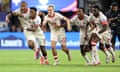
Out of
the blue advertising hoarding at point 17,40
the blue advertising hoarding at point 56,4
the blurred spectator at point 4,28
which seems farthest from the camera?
the blue advertising hoarding at point 56,4

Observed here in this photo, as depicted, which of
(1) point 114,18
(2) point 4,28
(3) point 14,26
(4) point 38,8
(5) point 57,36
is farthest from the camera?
(4) point 38,8

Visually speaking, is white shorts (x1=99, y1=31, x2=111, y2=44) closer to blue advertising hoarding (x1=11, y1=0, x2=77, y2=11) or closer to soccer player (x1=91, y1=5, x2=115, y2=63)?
soccer player (x1=91, y1=5, x2=115, y2=63)

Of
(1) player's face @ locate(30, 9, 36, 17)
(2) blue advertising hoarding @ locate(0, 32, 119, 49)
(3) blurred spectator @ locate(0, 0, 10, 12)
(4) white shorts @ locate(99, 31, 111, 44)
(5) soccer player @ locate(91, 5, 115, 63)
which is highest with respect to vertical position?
(1) player's face @ locate(30, 9, 36, 17)

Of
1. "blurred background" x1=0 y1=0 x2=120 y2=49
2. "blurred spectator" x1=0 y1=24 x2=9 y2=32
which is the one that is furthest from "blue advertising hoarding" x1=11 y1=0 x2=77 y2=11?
"blurred spectator" x1=0 y1=24 x2=9 y2=32

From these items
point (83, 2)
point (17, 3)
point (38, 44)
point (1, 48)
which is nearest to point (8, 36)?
point (1, 48)

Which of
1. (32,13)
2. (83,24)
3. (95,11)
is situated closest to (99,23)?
(83,24)

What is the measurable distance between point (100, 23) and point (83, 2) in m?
21.8

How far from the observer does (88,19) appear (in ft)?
74.0

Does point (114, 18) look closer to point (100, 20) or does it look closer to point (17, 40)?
point (100, 20)

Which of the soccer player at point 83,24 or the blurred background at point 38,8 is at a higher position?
the soccer player at point 83,24

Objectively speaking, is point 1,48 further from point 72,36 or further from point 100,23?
point 100,23

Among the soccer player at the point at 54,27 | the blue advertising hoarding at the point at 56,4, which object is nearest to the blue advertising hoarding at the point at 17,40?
the blue advertising hoarding at the point at 56,4

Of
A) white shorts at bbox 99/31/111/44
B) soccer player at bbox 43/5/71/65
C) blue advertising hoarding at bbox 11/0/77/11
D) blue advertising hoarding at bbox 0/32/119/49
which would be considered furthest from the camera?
blue advertising hoarding at bbox 11/0/77/11

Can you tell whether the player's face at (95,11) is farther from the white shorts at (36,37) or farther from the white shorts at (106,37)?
the white shorts at (36,37)
